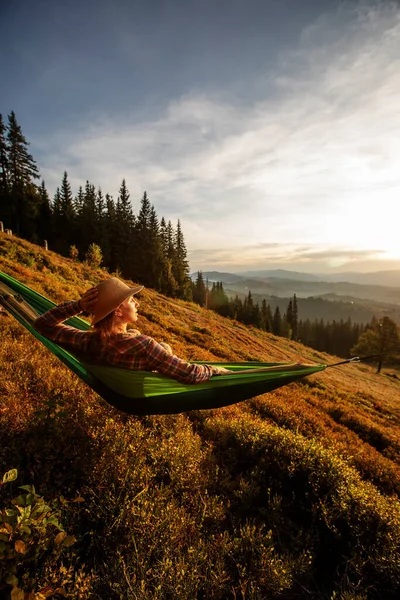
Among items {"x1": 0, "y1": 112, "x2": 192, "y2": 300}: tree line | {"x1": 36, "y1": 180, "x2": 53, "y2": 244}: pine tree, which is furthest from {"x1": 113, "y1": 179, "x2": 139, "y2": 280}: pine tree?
{"x1": 36, "y1": 180, "x2": 53, "y2": 244}: pine tree

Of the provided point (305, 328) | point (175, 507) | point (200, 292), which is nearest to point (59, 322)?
point (175, 507)

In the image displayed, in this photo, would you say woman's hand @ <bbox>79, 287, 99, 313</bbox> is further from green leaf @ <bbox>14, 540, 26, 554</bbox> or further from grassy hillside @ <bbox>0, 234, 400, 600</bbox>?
green leaf @ <bbox>14, 540, 26, 554</bbox>

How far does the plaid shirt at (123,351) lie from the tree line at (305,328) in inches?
1542

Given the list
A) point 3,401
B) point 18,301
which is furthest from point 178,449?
point 18,301

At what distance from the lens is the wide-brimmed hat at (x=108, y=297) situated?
2658 millimetres

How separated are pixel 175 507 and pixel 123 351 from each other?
1.78 metres

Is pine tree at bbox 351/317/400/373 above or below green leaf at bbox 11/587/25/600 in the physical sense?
below

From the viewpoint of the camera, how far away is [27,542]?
2033 millimetres

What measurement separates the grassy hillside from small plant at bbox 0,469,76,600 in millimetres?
16

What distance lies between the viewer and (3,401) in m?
3.72

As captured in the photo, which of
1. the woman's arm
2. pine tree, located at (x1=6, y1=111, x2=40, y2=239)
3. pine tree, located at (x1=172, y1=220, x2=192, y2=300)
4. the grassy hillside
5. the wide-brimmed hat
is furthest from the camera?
pine tree, located at (x1=172, y1=220, x2=192, y2=300)

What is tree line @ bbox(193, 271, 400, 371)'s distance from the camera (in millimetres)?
43700

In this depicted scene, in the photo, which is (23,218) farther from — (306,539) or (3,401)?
(306,539)

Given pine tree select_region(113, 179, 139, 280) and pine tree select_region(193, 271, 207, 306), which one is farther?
pine tree select_region(193, 271, 207, 306)
